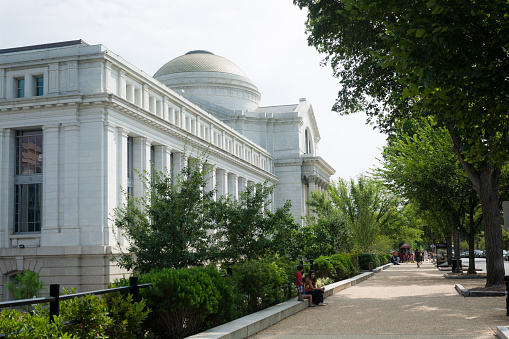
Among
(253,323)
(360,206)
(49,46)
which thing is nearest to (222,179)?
(360,206)

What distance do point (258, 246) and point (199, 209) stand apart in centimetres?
442

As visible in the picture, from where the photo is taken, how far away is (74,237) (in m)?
30.7

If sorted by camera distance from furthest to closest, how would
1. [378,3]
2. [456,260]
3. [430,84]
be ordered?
[456,260], [378,3], [430,84]

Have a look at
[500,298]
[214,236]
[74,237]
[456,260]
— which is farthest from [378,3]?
[456,260]

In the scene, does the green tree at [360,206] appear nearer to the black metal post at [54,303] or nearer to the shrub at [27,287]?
the shrub at [27,287]

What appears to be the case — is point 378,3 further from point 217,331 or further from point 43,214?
point 43,214

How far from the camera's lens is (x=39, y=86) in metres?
33.4

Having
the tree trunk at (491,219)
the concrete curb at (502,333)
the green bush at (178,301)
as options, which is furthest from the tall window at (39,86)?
the concrete curb at (502,333)

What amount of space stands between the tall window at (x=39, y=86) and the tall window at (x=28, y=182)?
2.37 m

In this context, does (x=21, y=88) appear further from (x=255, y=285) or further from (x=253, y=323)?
(x=253, y=323)

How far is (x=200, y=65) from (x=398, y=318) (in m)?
70.8

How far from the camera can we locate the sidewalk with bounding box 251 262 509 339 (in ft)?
41.7

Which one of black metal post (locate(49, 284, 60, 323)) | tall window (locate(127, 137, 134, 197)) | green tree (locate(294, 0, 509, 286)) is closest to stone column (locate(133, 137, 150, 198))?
tall window (locate(127, 137, 134, 197))

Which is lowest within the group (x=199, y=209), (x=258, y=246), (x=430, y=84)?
(x=258, y=246)
